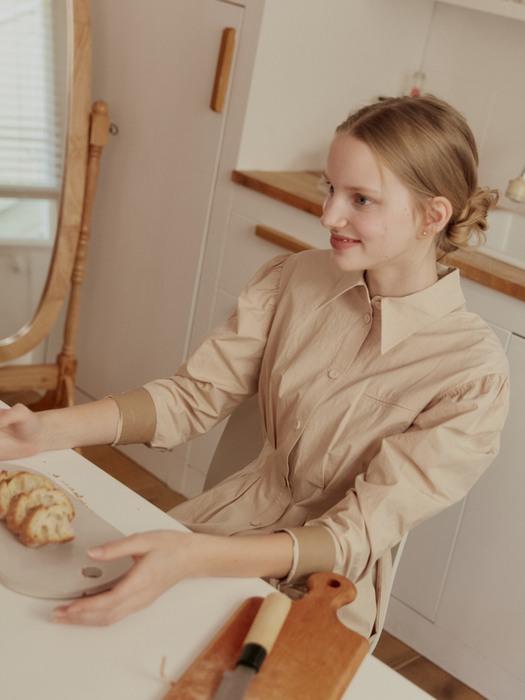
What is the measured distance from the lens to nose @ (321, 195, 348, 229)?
118cm

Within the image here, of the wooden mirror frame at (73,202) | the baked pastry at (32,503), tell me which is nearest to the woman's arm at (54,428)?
the baked pastry at (32,503)

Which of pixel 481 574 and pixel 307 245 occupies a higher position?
pixel 307 245

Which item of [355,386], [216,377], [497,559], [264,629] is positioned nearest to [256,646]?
[264,629]

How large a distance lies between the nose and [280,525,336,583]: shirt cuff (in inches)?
15.4

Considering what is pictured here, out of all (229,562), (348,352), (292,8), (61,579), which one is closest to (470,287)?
(348,352)

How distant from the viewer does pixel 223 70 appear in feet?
7.12

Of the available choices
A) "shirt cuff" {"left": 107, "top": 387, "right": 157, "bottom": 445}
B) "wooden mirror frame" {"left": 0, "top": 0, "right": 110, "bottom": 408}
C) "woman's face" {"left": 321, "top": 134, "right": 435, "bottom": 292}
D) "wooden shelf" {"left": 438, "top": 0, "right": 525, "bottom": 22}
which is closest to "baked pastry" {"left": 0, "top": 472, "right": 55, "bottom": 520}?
"shirt cuff" {"left": 107, "top": 387, "right": 157, "bottom": 445}

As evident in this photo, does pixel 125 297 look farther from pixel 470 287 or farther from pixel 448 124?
pixel 448 124

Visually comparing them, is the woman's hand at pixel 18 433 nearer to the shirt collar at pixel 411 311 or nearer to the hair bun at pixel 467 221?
the shirt collar at pixel 411 311

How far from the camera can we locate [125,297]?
8.47 feet

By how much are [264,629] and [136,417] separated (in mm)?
509

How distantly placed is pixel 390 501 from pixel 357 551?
74 mm

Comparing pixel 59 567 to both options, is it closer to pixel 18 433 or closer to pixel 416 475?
pixel 18 433

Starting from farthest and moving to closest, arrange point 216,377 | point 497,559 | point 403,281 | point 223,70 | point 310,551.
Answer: point 223,70
point 497,559
point 216,377
point 403,281
point 310,551
